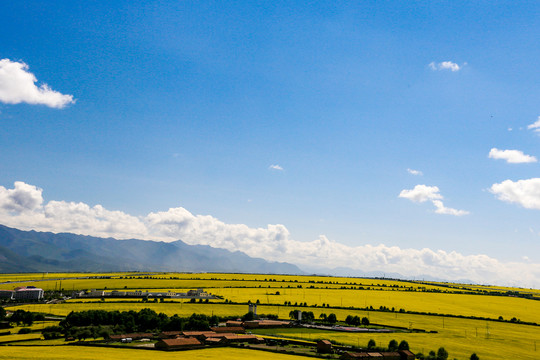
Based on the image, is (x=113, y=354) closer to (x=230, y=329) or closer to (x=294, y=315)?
(x=230, y=329)

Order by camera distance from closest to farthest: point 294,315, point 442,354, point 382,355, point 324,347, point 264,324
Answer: point 382,355 → point 442,354 → point 324,347 → point 264,324 → point 294,315

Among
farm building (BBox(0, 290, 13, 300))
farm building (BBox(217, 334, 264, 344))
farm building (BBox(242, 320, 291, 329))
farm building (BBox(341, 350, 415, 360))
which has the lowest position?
farm building (BBox(0, 290, 13, 300))

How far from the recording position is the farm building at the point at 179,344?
64.1m

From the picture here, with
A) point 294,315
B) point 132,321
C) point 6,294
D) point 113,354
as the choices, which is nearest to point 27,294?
point 6,294

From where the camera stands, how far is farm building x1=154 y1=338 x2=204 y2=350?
64125mm

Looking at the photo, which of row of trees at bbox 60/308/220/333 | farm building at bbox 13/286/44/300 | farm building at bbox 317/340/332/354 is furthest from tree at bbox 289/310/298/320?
farm building at bbox 13/286/44/300

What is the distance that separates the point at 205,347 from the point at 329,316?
40.1 meters

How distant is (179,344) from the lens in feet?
215

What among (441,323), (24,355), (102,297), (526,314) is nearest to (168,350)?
(24,355)

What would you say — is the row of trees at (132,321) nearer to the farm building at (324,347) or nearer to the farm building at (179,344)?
the farm building at (179,344)

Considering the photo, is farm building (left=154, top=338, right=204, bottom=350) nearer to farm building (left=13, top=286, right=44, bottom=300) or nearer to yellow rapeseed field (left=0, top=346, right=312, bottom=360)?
yellow rapeseed field (left=0, top=346, right=312, bottom=360)

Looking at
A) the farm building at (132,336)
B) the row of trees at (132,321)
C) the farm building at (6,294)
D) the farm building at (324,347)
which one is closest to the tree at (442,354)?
the farm building at (324,347)

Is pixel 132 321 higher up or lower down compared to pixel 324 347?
lower down

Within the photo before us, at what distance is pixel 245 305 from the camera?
117 meters
